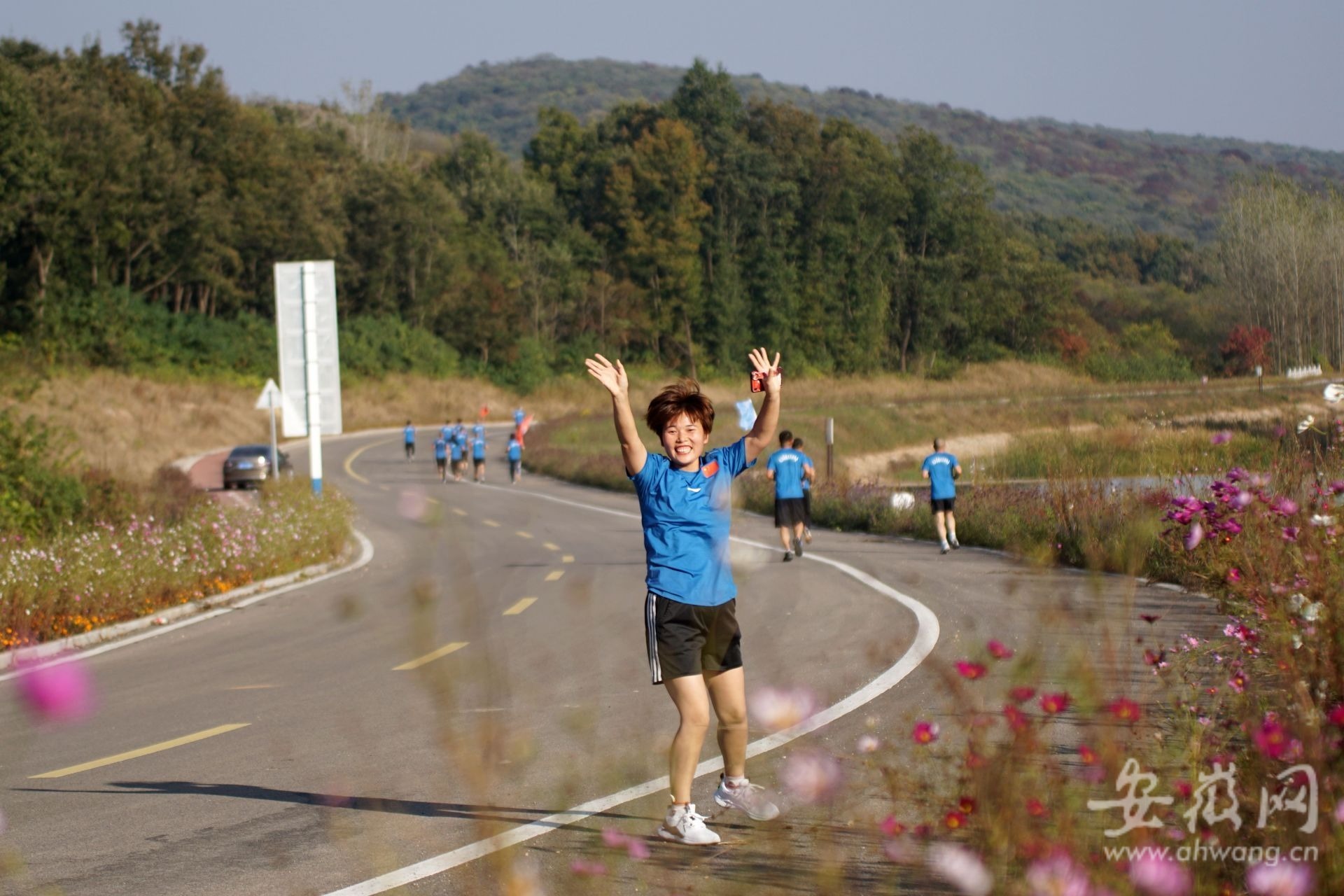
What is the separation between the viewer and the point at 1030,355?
94.1m

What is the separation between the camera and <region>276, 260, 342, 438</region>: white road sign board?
23906 mm

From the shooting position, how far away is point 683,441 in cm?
579

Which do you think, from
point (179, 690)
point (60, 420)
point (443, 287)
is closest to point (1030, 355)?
point (443, 287)

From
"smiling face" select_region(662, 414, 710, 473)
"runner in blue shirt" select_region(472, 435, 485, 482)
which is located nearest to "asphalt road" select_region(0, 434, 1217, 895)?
"smiling face" select_region(662, 414, 710, 473)

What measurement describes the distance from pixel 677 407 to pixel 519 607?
9.96 m

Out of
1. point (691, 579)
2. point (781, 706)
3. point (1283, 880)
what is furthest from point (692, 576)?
point (781, 706)

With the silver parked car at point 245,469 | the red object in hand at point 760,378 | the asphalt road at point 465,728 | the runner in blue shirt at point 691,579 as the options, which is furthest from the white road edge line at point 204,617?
the silver parked car at point 245,469

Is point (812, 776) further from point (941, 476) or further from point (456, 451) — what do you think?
point (456, 451)

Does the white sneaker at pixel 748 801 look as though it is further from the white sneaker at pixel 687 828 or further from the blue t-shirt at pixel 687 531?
the blue t-shirt at pixel 687 531

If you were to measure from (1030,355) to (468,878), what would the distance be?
304 ft

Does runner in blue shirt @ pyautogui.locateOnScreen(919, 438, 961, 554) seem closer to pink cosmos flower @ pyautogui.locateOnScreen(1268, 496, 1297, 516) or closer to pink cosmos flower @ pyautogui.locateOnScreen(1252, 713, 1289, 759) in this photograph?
pink cosmos flower @ pyautogui.locateOnScreen(1268, 496, 1297, 516)

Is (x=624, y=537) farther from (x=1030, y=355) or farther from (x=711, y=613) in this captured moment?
(x=1030, y=355)

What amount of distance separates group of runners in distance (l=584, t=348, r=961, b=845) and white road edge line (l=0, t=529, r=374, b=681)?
826 cm

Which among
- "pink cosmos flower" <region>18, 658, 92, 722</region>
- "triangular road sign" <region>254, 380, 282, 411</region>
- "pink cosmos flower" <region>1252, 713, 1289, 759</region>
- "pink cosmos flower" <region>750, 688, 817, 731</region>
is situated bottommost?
"pink cosmos flower" <region>18, 658, 92, 722</region>
